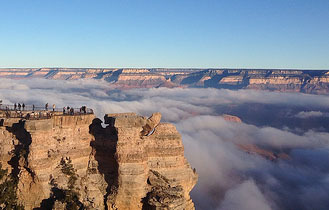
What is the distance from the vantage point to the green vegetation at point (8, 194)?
25.1m

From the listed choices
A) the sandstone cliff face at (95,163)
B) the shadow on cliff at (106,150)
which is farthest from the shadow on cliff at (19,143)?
the shadow on cliff at (106,150)

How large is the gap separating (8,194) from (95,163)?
7.50 metres

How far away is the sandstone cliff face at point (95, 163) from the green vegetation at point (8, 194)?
47cm

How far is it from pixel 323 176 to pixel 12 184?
109 m

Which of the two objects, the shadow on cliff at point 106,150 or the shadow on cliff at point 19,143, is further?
the shadow on cliff at point 106,150

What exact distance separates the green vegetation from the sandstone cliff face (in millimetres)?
470

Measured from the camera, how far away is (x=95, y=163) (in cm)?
2955

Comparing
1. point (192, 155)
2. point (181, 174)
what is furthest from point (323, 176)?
point (181, 174)

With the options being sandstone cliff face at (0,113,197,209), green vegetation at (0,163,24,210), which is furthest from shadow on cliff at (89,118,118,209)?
green vegetation at (0,163,24,210)

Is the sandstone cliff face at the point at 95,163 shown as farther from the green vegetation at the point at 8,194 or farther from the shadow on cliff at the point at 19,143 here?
the green vegetation at the point at 8,194

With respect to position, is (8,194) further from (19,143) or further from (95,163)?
(95,163)

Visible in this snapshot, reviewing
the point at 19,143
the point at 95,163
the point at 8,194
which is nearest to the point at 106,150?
the point at 95,163

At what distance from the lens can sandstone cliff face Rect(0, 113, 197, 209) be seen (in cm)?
2588

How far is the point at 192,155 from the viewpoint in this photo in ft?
356
